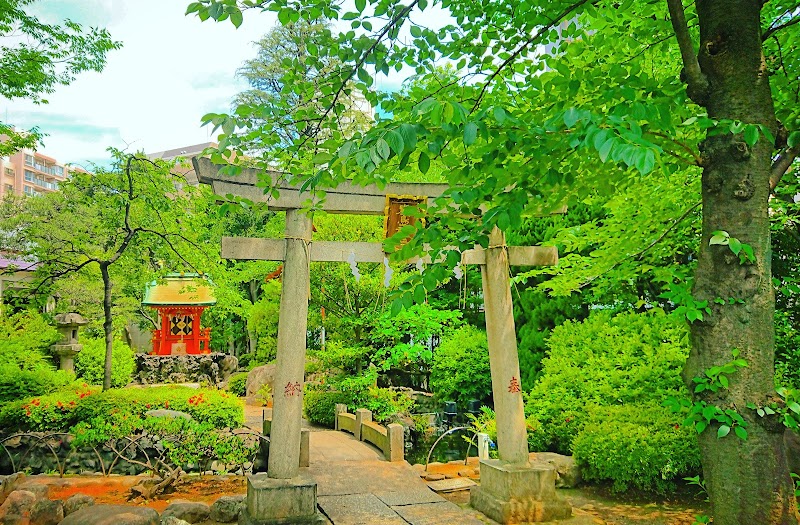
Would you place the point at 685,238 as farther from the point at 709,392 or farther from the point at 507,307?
the point at 709,392

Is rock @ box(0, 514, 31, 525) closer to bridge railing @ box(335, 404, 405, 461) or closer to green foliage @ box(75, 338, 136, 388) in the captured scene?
bridge railing @ box(335, 404, 405, 461)

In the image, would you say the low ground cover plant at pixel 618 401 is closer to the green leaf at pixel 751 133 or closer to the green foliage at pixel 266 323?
the green leaf at pixel 751 133

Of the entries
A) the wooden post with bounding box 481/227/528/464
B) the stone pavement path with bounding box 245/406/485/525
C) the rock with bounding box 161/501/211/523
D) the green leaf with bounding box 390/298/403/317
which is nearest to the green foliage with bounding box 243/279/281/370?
the stone pavement path with bounding box 245/406/485/525

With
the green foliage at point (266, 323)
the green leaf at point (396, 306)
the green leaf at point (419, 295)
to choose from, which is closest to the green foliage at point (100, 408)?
the green leaf at point (396, 306)

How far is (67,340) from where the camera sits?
13.6 meters

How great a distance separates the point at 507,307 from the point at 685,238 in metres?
3.11

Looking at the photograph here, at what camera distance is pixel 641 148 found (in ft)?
6.55

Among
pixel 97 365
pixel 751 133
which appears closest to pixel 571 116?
pixel 751 133

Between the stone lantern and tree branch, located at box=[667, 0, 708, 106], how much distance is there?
47.7 ft

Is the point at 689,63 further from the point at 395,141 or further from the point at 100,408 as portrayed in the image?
the point at 100,408

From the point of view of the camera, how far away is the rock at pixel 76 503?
587 cm

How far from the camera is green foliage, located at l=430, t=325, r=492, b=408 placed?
13.2 m

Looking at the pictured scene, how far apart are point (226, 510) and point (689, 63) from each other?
609cm

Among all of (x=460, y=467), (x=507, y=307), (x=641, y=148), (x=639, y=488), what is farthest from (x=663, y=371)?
(x=641, y=148)
